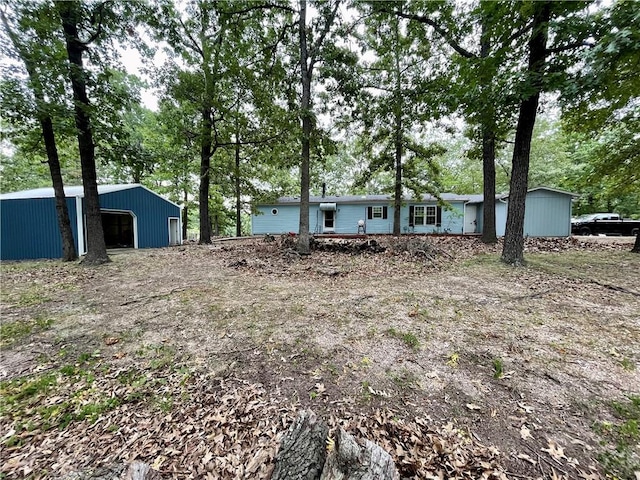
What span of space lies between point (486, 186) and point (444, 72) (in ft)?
14.8

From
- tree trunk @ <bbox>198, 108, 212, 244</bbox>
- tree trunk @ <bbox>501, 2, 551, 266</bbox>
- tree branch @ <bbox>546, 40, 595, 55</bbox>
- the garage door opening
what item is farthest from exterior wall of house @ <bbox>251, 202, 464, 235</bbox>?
tree branch @ <bbox>546, 40, 595, 55</bbox>

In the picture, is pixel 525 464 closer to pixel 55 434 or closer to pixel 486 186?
pixel 55 434

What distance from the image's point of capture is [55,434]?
80.7 inches

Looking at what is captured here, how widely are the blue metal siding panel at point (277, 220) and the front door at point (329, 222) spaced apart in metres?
2.02

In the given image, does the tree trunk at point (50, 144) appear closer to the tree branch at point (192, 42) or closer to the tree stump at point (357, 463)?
the tree branch at point (192, 42)

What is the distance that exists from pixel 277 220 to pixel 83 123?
12836 mm

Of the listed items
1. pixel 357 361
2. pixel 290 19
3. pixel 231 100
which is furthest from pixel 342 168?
pixel 357 361

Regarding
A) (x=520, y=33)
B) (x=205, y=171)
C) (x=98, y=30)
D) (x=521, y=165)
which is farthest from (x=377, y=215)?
(x=98, y=30)

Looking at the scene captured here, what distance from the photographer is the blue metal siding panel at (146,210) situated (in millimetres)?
12032

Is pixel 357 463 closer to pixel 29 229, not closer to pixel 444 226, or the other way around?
pixel 29 229

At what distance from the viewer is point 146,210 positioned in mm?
13516

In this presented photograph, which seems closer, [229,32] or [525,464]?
[525,464]

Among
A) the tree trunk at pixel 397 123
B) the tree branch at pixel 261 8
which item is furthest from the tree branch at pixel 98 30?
the tree trunk at pixel 397 123

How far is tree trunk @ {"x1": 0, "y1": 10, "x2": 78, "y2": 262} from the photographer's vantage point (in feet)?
20.3
